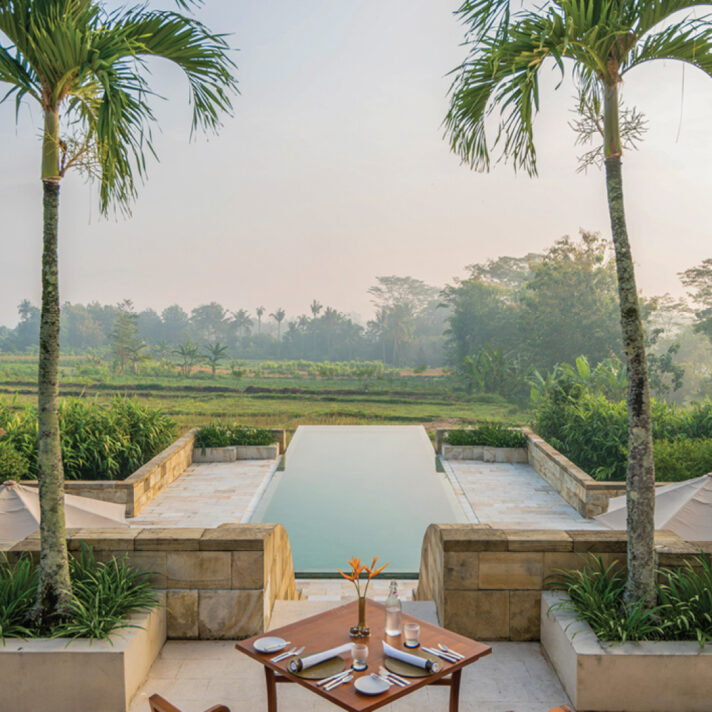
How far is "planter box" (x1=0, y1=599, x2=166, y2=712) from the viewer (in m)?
3.20

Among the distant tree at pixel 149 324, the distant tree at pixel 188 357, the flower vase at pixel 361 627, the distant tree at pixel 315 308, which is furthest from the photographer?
the distant tree at pixel 315 308

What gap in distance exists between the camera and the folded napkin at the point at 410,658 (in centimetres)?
271

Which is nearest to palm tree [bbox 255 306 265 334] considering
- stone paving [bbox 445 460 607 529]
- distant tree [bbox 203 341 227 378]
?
distant tree [bbox 203 341 227 378]

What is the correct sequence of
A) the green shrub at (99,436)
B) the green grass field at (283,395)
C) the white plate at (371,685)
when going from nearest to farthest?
the white plate at (371,685), the green shrub at (99,436), the green grass field at (283,395)

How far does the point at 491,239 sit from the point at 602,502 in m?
32.0

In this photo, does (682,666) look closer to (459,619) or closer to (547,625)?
(547,625)

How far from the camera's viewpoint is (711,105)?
98.6 feet

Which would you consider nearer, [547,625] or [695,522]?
[547,625]

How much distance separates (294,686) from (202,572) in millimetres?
822

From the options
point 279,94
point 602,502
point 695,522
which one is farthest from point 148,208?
point 695,522

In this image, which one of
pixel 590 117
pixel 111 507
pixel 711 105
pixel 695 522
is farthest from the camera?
pixel 711 105

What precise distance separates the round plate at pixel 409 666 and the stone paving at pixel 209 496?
17.8 ft

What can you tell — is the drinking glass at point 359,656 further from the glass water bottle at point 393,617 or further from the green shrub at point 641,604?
the green shrub at point 641,604

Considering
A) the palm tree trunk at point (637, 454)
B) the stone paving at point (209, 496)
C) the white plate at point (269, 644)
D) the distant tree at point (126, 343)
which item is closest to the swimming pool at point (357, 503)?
the stone paving at point (209, 496)
